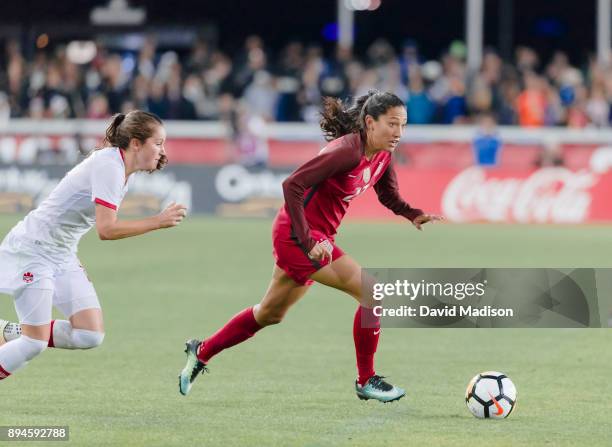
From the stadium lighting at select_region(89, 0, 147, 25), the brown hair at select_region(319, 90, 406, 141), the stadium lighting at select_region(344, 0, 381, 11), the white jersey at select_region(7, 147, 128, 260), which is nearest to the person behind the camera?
the white jersey at select_region(7, 147, 128, 260)

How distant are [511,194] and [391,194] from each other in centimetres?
1338

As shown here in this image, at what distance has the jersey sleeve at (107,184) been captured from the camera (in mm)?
7183

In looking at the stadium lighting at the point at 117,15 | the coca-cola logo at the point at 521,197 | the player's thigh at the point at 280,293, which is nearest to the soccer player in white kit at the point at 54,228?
the player's thigh at the point at 280,293

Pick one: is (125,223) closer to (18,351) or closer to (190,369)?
(18,351)

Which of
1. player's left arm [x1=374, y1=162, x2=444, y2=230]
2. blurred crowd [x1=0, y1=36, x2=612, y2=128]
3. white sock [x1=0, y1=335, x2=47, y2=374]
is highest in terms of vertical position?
player's left arm [x1=374, y1=162, x2=444, y2=230]

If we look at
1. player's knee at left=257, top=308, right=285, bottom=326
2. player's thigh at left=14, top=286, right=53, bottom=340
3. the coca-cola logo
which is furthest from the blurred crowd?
player's thigh at left=14, top=286, right=53, bottom=340

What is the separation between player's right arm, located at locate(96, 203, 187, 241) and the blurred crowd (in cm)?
1604

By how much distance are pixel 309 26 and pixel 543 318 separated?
77.5 feet

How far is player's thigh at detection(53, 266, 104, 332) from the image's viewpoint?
25.1ft

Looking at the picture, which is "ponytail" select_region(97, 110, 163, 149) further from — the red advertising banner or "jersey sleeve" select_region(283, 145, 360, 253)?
the red advertising banner

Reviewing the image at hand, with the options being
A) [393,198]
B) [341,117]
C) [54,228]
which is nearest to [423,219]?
[393,198]

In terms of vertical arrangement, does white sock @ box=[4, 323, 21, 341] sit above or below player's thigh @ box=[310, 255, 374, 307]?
below

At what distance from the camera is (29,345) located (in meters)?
7.39

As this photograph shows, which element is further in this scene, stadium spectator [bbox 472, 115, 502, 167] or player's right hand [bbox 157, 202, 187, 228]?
stadium spectator [bbox 472, 115, 502, 167]
